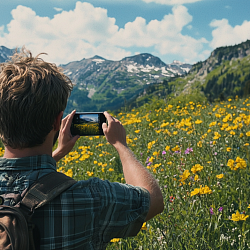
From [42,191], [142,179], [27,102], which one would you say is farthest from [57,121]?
[142,179]

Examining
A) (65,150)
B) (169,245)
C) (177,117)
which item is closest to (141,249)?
(169,245)

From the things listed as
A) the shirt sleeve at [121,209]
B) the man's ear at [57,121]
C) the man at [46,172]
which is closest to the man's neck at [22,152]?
the man at [46,172]

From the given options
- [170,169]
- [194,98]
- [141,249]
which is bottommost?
[141,249]

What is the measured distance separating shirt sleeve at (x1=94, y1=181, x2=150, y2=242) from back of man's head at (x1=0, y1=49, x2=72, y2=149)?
1.24ft

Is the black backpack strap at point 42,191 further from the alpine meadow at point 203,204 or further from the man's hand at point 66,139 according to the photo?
the alpine meadow at point 203,204

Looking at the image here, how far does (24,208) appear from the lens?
0.92m

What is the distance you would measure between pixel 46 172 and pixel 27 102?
30cm

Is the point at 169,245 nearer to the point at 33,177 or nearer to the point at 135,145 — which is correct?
the point at 33,177

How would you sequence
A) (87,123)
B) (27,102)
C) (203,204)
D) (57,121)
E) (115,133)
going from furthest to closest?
(203,204) < (87,123) < (115,133) < (57,121) < (27,102)

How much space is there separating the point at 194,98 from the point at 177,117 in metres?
4.09

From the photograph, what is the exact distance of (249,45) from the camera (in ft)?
629

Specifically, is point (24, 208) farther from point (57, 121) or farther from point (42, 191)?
point (57, 121)

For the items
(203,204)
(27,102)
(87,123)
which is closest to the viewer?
(27,102)

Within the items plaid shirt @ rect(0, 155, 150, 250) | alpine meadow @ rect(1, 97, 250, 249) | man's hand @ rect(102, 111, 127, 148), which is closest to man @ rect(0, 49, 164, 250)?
plaid shirt @ rect(0, 155, 150, 250)
